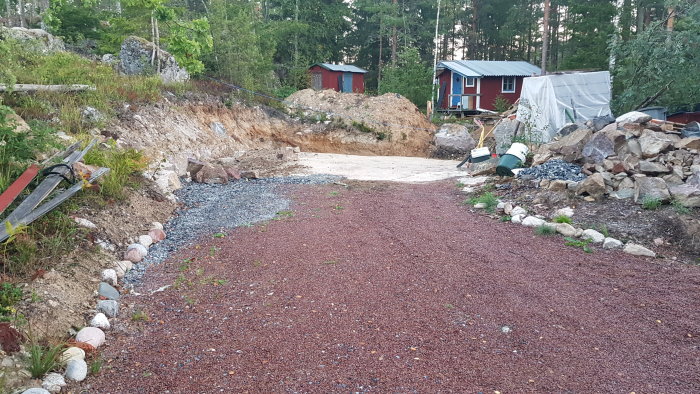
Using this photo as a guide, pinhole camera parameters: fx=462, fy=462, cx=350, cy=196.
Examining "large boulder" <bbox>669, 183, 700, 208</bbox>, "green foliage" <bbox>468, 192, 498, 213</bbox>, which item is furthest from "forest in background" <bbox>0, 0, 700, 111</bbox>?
"green foliage" <bbox>468, 192, 498, 213</bbox>

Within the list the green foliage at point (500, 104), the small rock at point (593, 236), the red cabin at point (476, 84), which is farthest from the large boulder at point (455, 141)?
the small rock at point (593, 236)

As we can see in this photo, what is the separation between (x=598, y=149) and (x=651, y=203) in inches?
96.6

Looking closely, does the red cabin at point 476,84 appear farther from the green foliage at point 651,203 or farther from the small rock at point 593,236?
the small rock at point 593,236

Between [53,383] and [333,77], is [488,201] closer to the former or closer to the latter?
[53,383]

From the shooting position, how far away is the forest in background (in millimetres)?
14750

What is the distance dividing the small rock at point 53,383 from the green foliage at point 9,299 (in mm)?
743

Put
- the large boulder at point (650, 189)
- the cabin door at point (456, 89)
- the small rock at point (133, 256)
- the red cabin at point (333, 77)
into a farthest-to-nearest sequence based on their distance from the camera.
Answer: the red cabin at point (333, 77), the cabin door at point (456, 89), the large boulder at point (650, 189), the small rock at point (133, 256)

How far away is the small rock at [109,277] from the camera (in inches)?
194

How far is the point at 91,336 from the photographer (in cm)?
380

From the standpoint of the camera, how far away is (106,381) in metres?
3.35

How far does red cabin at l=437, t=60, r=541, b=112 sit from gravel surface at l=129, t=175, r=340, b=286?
16131mm

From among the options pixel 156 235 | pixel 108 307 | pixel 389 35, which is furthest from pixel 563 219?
pixel 389 35

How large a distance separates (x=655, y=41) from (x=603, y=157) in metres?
8.41

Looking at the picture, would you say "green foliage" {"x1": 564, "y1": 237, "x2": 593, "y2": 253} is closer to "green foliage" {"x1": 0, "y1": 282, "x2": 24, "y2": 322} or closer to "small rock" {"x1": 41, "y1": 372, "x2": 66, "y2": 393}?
A: "small rock" {"x1": 41, "y1": 372, "x2": 66, "y2": 393}
